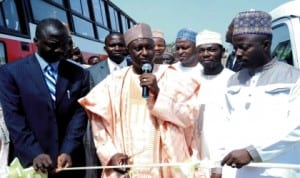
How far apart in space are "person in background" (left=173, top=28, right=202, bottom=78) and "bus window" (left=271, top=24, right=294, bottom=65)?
759mm

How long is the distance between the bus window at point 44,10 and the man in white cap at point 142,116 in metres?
4.93

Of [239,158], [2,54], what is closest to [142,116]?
[239,158]

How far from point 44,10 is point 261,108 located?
6.27 metres

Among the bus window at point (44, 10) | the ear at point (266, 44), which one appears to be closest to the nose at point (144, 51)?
the ear at point (266, 44)

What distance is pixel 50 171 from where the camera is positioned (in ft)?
10.3

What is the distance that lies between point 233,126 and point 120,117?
788 mm

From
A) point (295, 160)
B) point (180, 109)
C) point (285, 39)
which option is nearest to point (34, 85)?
point (180, 109)

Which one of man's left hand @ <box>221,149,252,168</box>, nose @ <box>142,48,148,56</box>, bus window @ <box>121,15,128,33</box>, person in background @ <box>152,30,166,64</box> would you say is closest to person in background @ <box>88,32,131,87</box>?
person in background @ <box>152,30,166,64</box>

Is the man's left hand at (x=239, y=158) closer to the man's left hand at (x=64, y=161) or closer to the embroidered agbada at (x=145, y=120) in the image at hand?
the embroidered agbada at (x=145, y=120)

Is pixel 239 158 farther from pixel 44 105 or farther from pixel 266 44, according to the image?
pixel 44 105

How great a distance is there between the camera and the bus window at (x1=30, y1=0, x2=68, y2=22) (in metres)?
7.98

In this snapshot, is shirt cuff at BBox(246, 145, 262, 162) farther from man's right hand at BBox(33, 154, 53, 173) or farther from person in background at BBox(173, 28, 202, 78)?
person in background at BBox(173, 28, 202, 78)

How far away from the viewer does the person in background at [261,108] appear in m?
2.67

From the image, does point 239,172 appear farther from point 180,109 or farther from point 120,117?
point 120,117
